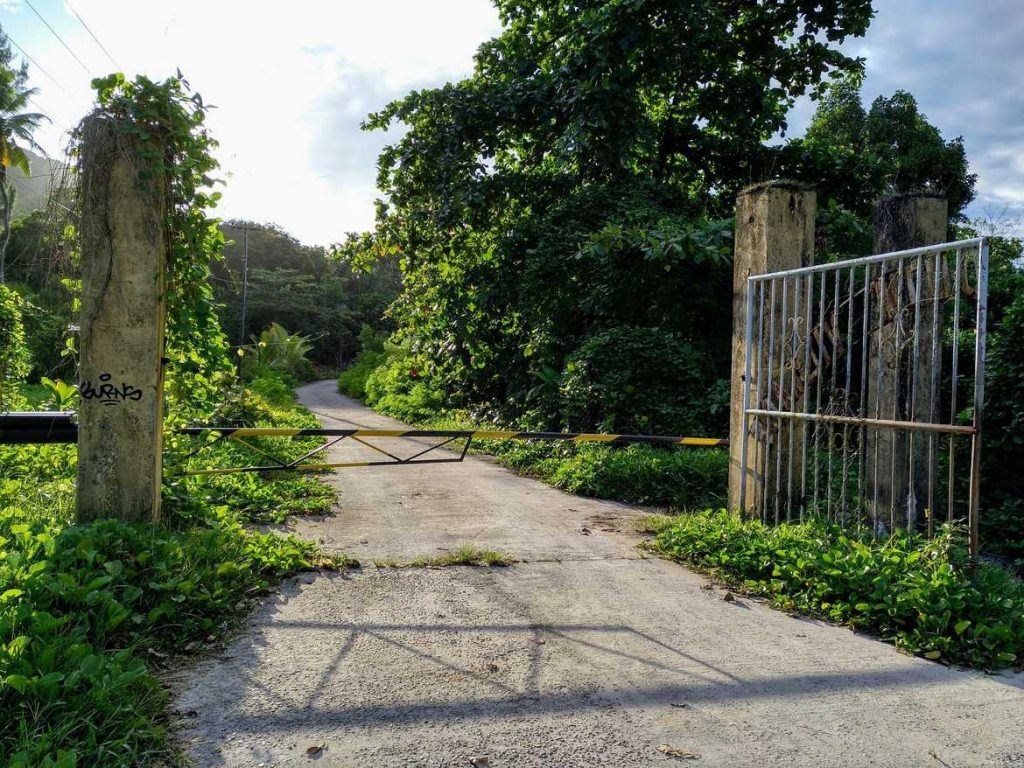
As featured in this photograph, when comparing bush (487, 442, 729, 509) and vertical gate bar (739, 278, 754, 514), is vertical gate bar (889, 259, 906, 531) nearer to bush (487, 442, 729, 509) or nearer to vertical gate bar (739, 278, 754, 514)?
vertical gate bar (739, 278, 754, 514)

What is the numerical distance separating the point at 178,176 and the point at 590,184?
804cm

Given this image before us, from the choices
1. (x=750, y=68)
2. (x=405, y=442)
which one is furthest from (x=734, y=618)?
(x=750, y=68)

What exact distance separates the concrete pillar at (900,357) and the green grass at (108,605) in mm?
3965

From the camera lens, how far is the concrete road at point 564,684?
8.89 ft

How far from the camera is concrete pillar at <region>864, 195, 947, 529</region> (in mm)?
4980

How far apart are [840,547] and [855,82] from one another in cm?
1214

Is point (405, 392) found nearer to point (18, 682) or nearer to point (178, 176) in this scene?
point (178, 176)

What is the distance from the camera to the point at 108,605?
3412 mm

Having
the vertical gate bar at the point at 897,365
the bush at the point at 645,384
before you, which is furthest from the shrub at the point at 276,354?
the vertical gate bar at the point at 897,365

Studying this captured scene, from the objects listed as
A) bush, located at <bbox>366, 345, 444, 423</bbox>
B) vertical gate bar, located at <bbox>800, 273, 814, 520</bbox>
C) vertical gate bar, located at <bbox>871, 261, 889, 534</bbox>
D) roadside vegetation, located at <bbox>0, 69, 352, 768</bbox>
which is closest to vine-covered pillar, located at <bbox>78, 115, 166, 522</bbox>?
roadside vegetation, located at <bbox>0, 69, 352, 768</bbox>

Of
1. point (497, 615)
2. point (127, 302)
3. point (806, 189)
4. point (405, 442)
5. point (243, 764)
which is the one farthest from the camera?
point (405, 442)

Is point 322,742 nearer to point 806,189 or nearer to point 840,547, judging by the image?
point 840,547

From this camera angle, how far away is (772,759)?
2650 millimetres

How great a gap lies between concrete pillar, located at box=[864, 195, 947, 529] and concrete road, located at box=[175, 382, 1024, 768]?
1.57 m
